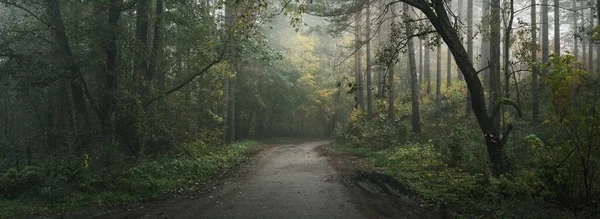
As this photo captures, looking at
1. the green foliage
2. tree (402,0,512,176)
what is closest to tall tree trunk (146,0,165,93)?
the green foliage

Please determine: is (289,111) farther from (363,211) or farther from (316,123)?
(363,211)

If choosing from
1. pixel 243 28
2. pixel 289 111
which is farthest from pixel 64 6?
pixel 289 111

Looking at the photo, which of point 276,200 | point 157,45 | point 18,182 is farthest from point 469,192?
point 157,45

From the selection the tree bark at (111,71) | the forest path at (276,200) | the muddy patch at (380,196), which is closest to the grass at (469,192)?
the muddy patch at (380,196)

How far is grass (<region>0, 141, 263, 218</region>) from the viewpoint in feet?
29.2

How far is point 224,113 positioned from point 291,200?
15890mm

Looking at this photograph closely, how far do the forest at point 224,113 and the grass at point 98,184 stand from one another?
1.8 inches

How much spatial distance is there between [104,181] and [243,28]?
545cm

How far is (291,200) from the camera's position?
29.4 ft

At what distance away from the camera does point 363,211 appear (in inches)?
307

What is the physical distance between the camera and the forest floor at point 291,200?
7.83 metres

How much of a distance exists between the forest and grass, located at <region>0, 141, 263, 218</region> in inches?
1.8

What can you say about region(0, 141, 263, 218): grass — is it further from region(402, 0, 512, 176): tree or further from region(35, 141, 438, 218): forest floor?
region(402, 0, 512, 176): tree

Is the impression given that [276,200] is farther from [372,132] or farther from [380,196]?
[372,132]
